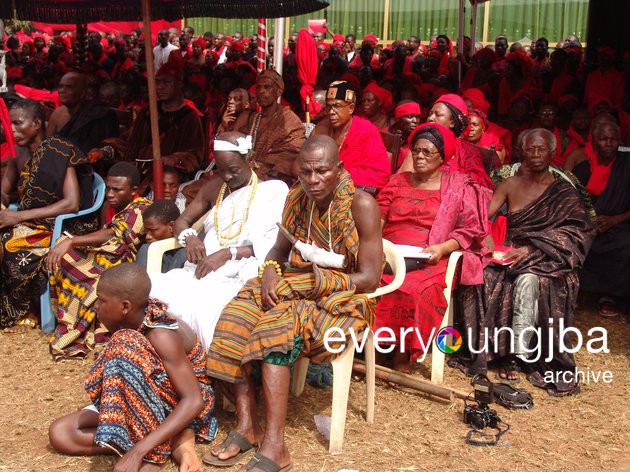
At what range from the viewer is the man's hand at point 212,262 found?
14.2ft

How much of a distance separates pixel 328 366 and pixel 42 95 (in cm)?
704

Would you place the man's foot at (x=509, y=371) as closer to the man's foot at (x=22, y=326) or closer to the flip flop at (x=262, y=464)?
the flip flop at (x=262, y=464)

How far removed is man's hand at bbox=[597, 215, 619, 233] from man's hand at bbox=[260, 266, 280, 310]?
3.19 meters

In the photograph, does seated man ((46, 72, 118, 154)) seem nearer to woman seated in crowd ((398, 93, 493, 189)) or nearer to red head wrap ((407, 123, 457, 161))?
woman seated in crowd ((398, 93, 493, 189))

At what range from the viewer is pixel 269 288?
384 centimetres

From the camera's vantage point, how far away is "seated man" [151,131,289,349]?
421cm

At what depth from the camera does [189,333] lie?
3727mm

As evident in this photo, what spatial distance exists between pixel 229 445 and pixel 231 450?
0.03 meters

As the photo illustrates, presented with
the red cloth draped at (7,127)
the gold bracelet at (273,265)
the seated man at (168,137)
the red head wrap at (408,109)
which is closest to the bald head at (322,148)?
the gold bracelet at (273,265)

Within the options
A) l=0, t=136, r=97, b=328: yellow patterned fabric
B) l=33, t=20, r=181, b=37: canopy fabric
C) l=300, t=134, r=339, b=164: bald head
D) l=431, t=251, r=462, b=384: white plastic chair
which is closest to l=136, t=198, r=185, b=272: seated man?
l=0, t=136, r=97, b=328: yellow patterned fabric

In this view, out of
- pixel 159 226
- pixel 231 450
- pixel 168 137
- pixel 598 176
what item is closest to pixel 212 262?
pixel 159 226

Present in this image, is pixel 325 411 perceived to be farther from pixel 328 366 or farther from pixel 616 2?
pixel 616 2

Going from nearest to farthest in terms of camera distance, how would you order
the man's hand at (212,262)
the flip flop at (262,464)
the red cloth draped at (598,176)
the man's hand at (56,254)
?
the flip flop at (262,464) → the man's hand at (212,262) → the man's hand at (56,254) → the red cloth draped at (598,176)

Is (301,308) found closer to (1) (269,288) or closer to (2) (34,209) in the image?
(1) (269,288)
